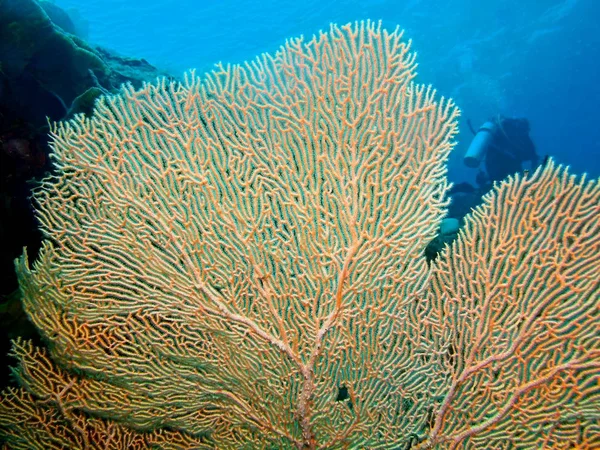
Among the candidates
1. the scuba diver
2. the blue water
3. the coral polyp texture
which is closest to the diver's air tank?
the scuba diver

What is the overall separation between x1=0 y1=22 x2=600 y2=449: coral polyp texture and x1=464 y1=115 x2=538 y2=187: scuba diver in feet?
42.6

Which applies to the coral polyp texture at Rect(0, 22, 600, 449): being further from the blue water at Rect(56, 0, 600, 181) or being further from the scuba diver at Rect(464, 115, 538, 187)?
the blue water at Rect(56, 0, 600, 181)

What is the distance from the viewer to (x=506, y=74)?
45969 millimetres

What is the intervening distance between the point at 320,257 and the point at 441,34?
44569 millimetres

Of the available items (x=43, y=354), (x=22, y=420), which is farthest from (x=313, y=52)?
(x=22, y=420)

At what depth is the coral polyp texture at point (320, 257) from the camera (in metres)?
2.60

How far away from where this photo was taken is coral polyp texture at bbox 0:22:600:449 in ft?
8.54

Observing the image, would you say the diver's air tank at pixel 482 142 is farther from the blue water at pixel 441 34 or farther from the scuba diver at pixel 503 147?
the blue water at pixel 441 34

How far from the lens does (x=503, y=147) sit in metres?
14.4

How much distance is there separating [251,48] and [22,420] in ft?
159

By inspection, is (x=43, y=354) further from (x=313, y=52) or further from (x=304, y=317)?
(x=313, y=52)

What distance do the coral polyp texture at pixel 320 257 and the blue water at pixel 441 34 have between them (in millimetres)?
31180

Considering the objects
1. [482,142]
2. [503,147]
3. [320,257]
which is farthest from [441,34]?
[320,257]

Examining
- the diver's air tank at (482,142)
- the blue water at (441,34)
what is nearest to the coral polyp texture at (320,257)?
the diver's air tank at (482,142)
